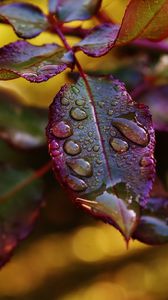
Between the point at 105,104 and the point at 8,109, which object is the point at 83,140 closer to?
the point at 105,104

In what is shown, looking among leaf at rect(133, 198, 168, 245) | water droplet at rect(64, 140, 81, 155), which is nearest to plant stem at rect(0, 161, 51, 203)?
leaf at rect(133, 198, 168, 245)

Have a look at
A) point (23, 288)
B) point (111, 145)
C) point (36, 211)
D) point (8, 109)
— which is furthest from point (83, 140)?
point (23, 288)

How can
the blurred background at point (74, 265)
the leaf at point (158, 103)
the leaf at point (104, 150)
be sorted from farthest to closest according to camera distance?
the blurred background at point (74, 265)
the leaf at point (158, 103)
the leaf at point (104, 150)

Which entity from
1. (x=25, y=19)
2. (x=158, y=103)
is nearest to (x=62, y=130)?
(x=25, y=19)

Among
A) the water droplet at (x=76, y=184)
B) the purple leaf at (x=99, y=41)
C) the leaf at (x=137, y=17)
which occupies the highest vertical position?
the leaf at (x=137, y=17)

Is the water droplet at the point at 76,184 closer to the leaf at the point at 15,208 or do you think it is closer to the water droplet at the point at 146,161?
the water droplet at the point at 146,161

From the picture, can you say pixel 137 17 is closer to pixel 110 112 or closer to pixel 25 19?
pixel 110 112

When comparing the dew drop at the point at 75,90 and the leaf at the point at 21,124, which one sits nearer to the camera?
the dew drop at the point at 75,90

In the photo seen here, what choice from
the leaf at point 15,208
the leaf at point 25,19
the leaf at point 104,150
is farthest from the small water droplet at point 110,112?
the leaf at point 15,208

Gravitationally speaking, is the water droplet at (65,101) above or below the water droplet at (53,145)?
above
